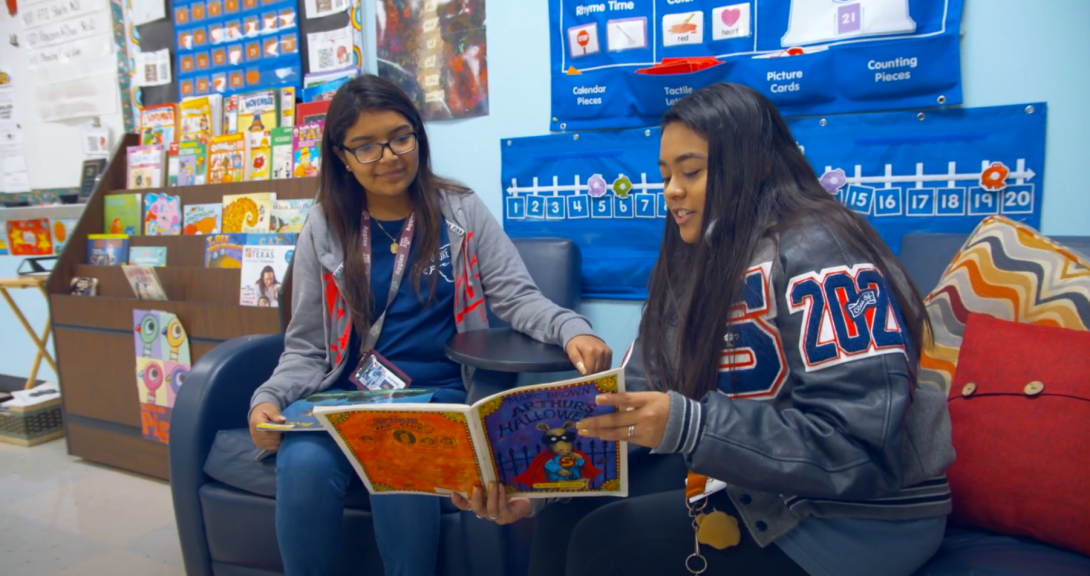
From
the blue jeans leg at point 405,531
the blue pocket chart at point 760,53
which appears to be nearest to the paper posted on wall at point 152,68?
the blue pocket chart at point 760,53

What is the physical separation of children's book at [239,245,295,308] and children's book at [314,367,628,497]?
4.06 ft

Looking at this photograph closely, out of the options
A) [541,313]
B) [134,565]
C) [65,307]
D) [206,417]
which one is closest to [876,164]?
[541,313]

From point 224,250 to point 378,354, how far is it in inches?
42.1

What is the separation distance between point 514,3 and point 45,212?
252 centimetres

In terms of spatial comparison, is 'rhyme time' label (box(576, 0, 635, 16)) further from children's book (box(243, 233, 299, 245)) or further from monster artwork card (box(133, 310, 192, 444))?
monster artwork card (box(133, 310, 192, 444))

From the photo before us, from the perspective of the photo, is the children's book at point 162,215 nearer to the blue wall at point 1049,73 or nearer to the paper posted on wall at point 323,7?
the paper posted on wall at point 323,7

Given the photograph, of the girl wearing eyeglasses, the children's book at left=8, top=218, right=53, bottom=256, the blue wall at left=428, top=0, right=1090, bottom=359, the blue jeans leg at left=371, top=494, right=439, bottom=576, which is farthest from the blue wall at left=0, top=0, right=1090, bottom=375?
the children's book at left=8, top=218, right=53, bottom=256

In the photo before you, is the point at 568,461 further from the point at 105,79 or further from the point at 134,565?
the point at 105,79

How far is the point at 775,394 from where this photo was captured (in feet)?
2.79

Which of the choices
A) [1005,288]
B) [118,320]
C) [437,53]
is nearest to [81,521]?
[118,320]

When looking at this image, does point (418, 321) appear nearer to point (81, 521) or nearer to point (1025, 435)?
point (1025, 435)

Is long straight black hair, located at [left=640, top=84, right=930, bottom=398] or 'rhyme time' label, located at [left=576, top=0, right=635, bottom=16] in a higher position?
'rhyme time' label, located at [left=576, top=0, right=635, bottom=16]

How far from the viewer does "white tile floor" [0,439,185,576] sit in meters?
1.81

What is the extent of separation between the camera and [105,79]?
2928mm
